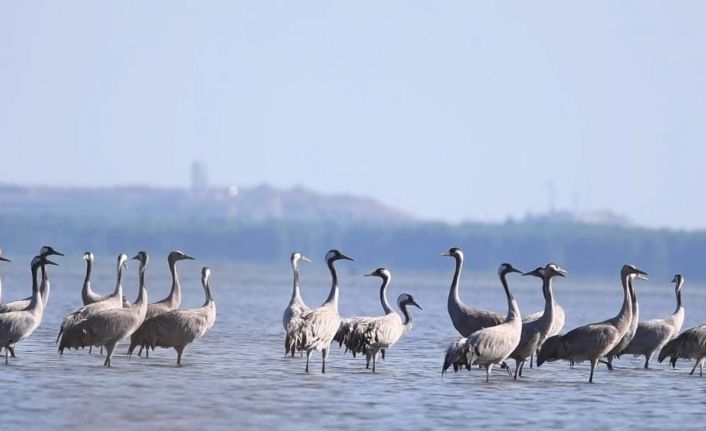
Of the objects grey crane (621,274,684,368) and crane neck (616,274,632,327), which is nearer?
crane neck (616,274,632,327)

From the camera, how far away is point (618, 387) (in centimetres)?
2358

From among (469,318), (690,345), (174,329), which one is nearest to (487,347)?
(469,318)

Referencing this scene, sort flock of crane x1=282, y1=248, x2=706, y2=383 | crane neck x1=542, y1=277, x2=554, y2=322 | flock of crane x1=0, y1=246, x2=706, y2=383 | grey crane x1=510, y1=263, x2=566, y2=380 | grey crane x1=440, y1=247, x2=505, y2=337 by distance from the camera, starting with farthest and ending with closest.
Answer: grey crane x1=440, y1=247, x2=505, y2=337 → crane neck x1=542, y1=277, x2=554, y2=322 → grey crane x1=510, y1=263, x2=566, y2=380 → flock of crane x1=0, y1=246, x2=706, y2=383 → flock of crane x1=282, y1=248, x2=706, y2=383

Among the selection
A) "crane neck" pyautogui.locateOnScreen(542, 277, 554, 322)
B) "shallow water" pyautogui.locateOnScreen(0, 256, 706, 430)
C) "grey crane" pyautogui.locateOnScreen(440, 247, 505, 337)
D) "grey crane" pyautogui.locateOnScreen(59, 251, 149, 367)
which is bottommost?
"shallow water" pyautogui.locateOnScreen(0, 256, 706, 430)

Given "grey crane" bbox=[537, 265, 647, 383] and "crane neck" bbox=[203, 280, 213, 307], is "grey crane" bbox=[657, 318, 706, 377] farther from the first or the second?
"crane neck" bbox=[203, 280, 213, 307]

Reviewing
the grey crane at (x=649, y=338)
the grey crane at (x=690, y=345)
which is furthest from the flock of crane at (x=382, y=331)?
the grey crane at (x=649, y=338)

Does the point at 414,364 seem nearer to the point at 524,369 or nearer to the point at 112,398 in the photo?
the point at 524,369

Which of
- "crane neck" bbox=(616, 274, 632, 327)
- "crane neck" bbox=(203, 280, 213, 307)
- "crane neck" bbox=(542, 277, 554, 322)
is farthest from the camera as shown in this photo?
"crane neck" bbox=(203, 280, 213, 307)

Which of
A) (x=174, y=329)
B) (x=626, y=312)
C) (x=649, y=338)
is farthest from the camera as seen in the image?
(x=649, y=338)

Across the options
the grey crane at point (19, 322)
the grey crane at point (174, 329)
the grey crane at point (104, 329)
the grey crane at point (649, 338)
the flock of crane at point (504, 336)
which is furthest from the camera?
the grey crane at point (649, 338)

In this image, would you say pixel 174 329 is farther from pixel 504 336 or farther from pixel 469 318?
pixel 504 336

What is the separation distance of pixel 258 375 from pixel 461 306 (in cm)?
361

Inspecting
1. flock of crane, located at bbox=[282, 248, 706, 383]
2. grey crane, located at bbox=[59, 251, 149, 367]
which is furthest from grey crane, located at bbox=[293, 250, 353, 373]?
grey crane, located at bbox=[59, 251, 149, 367]

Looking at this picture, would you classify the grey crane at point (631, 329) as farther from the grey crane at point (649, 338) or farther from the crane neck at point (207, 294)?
the crane neck at point (207, 294)
